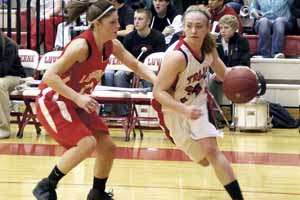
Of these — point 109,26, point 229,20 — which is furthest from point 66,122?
point 229,20

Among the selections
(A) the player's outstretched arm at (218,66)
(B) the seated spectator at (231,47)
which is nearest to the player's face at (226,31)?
(B) the seated spectator at (231,47)

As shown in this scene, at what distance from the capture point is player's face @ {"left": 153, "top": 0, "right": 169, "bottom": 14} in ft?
31.9

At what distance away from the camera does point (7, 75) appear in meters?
8.31

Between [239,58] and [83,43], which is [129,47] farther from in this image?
[83,43]

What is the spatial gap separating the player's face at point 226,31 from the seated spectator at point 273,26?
3.11 feet

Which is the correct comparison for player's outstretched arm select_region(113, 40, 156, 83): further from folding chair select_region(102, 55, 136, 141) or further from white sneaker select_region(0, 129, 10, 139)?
white sneaker select_region(0, 129, 10, 139)

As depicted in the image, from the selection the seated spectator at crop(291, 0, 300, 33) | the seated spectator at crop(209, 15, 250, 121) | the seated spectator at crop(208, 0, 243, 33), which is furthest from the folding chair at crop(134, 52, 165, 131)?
the seated spectator at crop(291, 0, 300, 33)

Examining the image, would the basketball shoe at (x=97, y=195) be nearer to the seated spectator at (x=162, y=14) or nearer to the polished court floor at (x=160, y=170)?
the polished court floor at (x=160, y=170)

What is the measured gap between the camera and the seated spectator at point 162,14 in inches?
384

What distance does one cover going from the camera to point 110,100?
8016mm

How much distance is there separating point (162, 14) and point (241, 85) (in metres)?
5.40

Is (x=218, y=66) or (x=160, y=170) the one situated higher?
(x=218, y=66)

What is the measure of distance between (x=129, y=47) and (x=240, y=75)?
15.1 ft

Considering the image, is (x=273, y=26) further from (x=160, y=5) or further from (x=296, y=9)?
(x=160, y=5)
